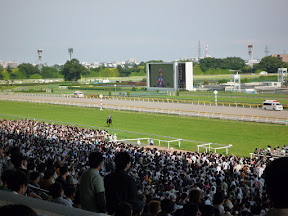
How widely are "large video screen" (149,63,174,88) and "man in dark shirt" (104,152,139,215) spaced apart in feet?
195

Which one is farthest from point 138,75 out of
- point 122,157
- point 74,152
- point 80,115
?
point 122,157

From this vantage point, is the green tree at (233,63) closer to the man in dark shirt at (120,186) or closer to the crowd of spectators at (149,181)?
the crowd of spectators at (149,181)

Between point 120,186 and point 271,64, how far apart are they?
127320 millimetres

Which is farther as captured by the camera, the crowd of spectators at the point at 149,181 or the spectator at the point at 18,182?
the crowd of spectators at the point at 149,181

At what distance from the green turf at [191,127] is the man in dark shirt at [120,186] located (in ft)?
52.6

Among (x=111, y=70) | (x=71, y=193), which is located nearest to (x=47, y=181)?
(x=71, y=193)

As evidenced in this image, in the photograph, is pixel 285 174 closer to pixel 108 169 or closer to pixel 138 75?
pixel 108 169

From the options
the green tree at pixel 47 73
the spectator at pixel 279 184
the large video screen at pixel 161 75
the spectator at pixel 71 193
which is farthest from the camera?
the green tree at pixel 47 73

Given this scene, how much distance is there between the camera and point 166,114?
120 ft

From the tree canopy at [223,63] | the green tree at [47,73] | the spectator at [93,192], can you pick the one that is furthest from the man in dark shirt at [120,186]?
the green tree at [47,73]

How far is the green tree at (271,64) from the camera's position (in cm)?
12343

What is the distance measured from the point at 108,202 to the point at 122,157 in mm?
485

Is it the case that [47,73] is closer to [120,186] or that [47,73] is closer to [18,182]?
[120,186]

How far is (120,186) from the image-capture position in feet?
14.0
